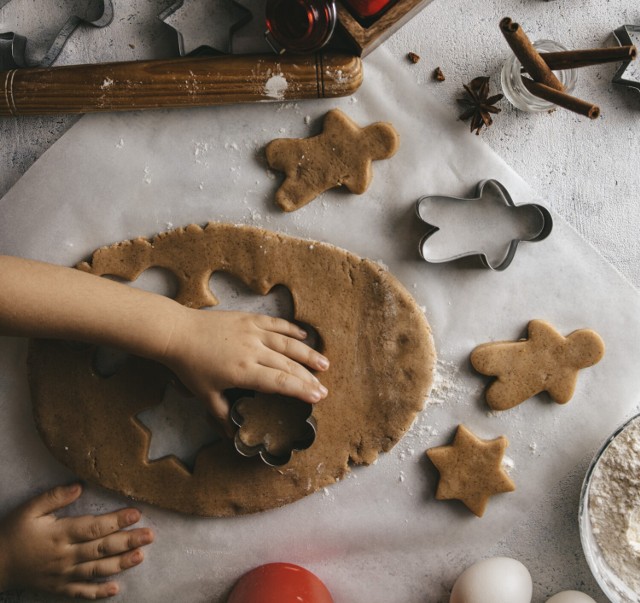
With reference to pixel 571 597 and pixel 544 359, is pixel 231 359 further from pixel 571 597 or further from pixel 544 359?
pixel 571 597

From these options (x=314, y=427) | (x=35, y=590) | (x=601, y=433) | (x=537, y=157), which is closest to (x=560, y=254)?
(x=537, y=157)

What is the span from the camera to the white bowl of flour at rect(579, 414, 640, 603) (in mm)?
1168

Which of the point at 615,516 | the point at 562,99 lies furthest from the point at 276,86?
the point at 615,516

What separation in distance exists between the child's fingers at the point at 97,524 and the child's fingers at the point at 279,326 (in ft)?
1.53

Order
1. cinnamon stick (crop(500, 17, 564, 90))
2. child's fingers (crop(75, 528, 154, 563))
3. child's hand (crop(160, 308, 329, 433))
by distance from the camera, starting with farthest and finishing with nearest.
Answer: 1. child's fingers (crop(75, 528, 154, 563))
2. child's hand (crop(160, 308, 329, 433))
3. cinnamon stick (crop(500, 17, 564, 90))

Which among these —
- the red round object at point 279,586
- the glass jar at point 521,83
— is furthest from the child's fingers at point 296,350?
the glass jar at point 521,83

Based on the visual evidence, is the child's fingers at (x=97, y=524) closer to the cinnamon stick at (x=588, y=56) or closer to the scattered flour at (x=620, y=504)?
the scattered flour at (x=620, y=504)

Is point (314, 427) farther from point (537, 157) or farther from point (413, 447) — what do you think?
point (537, 157)

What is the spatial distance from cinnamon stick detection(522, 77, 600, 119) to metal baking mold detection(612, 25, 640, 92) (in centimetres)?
19

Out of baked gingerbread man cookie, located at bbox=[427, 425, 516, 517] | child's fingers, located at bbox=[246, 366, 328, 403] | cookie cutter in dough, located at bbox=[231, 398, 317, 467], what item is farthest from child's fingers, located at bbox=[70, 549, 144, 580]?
baked gingerbread man cookie, located at bbox=[427, 425, 516, 517]

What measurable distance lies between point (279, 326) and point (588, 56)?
0.73m

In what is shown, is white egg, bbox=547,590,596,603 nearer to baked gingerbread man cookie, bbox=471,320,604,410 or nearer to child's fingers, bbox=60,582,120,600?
baked gingerbread man cookie, bbox=471,320,604,410

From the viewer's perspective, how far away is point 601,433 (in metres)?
1.26

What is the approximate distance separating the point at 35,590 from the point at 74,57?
43.0 inches
